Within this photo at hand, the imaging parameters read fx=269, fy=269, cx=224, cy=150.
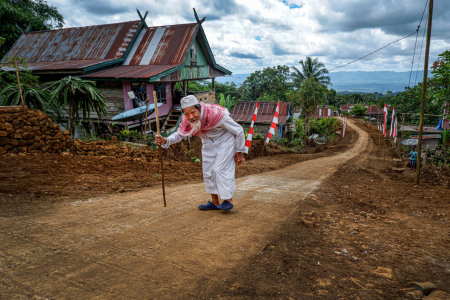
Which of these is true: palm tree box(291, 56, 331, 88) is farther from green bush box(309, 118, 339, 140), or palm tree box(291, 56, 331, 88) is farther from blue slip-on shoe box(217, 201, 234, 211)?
blue slip-on shoe box(217, 201, 234, 211)

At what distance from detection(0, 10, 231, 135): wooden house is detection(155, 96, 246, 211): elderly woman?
9338 mm

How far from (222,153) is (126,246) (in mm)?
1833

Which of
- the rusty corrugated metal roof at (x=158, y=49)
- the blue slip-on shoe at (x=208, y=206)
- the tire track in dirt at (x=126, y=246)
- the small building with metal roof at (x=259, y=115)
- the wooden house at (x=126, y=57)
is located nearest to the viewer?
the tire track in dirt at (x=126, y=246)

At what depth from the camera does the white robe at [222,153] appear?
13.3 feet

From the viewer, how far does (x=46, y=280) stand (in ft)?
7.64

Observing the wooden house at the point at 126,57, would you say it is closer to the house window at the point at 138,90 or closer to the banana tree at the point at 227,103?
the house window at the point at 138,90

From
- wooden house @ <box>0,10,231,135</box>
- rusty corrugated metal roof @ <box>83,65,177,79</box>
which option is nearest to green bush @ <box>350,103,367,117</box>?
wooden house @ <box>0,10,231,135</box>

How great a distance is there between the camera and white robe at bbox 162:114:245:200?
4.07 metres

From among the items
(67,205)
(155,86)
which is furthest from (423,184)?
(155,86)

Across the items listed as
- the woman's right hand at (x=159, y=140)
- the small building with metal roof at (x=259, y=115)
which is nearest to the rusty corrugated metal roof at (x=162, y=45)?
the small building with metal roof at (x=259, y=115)

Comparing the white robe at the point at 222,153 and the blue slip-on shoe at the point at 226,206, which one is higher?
the white robe at the point at 222,153

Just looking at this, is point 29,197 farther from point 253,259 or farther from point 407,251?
point 407,251

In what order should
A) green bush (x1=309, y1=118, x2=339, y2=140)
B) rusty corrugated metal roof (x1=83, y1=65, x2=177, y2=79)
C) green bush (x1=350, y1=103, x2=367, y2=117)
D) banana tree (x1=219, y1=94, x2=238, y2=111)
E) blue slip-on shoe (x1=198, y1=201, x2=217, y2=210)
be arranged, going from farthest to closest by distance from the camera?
1. green bush (x1=350, y1=103, x2=367, y2=117)
2. green bush (x1=309, y1=118, x2=339, y2=140)
3. banana tree (x1=219, y1=94, x2=238, y2=111)
4. rusty corrugated metal roof (x1=83, y1=65, x2=177, y2=79)
5. blue slip-on shoe (x1=198, y1=201, x2=217, y2=210)

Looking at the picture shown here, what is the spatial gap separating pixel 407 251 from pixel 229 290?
228 centimetres
